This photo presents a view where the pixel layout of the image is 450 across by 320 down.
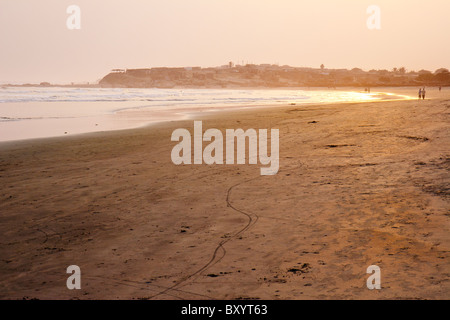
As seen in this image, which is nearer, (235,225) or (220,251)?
(220,251)

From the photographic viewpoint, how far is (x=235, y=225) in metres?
5.85

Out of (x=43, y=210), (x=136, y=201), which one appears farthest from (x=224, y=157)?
(x=43, y=210)

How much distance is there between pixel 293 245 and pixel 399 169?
3.93 m

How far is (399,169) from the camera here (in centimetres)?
806

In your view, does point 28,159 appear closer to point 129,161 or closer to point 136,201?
point 129,161

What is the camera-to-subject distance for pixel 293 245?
5.08 metres

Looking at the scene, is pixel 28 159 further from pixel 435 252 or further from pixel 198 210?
pixel 435 252

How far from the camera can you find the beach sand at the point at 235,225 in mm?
4223

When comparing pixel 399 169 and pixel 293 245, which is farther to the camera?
pixel 399 169

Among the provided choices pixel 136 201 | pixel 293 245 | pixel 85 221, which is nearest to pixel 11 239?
pixel 85 221

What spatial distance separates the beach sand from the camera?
4.22m

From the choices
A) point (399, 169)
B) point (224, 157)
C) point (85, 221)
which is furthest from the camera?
point (224, 157)
